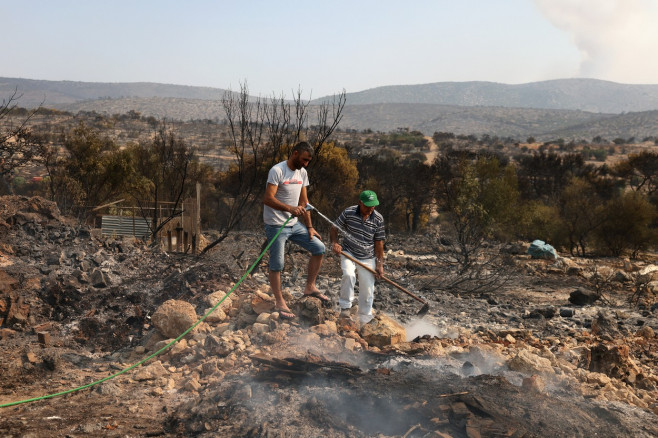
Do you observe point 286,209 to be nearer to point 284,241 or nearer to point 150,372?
point 284,241

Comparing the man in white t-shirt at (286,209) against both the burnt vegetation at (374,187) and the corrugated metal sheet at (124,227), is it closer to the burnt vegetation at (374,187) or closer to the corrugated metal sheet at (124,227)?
the burnt vegetation at (374,187)

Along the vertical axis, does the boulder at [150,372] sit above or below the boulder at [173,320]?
below

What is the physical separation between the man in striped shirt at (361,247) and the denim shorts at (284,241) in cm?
30

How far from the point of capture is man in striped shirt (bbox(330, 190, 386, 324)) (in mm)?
5797

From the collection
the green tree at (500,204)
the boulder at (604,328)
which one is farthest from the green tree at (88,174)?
the boulder at (604,328)

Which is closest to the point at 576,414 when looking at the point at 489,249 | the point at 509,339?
the point at 509,339

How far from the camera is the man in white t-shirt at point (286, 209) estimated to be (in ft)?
16.9

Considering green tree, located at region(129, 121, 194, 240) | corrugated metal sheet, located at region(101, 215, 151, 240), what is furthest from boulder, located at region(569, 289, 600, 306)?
green tree, located at region(129, 121, 194, 240)

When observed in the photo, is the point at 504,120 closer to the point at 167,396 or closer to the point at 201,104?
the point at 201,104

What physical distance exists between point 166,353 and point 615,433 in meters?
3.84

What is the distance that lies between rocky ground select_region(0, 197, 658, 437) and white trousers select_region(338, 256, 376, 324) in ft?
0.75

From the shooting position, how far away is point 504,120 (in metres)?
118

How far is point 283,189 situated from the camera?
17.2 ft

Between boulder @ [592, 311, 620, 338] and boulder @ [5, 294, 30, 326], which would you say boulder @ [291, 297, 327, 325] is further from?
boulder @ [592, 311, 620, 338]
